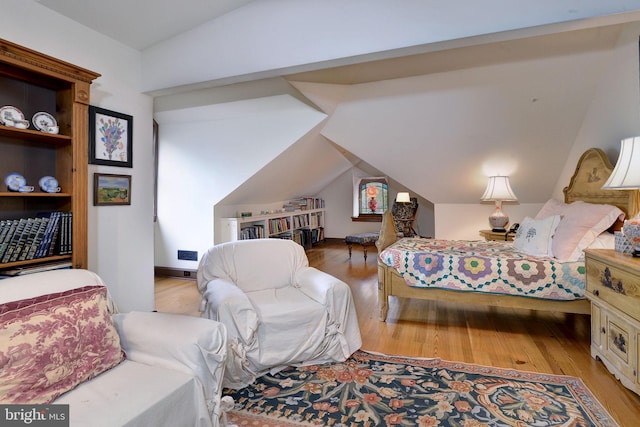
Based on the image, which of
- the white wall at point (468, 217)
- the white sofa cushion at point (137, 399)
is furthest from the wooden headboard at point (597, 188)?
the white sofa cushion at point (137, 399)

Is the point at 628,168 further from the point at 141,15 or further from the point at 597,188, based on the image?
the point at 141,15

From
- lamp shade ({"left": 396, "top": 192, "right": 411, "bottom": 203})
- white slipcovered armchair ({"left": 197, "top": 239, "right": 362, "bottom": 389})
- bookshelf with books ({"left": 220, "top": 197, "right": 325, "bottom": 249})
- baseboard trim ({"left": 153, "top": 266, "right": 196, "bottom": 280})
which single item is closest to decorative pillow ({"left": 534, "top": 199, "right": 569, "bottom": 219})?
white slipcovered armchair ({"left": 197, "top": 239, "right": 362, "bottom": 389})

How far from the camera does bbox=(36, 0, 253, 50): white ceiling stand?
2066 millimetres

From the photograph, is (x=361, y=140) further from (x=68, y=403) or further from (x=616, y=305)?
(x=68, y=403)

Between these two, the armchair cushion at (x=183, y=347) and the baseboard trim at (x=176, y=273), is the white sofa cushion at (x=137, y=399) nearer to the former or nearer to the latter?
the armchair cushion at (x=183, y=347)

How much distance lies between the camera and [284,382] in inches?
76.9

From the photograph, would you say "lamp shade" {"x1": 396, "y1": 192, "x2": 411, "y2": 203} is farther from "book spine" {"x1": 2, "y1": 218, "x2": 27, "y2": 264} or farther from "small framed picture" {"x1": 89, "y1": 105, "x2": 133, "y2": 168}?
"book spine" {"x1": 2, "y1": 218, "x2": 27, "y2": 264}

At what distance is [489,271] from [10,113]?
334cm

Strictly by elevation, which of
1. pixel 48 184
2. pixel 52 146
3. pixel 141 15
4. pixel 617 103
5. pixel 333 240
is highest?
pixel 141 15

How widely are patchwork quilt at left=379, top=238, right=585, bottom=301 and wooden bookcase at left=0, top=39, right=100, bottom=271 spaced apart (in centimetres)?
235

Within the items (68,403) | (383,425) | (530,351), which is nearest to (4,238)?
(68,403)

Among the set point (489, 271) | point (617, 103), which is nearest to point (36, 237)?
point (489, 271)

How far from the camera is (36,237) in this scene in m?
1.87

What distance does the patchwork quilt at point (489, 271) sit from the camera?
2.44m
